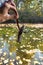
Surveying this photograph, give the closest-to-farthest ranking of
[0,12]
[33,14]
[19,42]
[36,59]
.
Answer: [0,12], [36,59], [19,42], [33,14]

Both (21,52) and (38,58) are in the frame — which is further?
(21,52)

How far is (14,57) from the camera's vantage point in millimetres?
6629

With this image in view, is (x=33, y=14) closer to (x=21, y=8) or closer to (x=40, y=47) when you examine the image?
(x=21, y=8)

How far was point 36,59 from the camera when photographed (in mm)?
6473

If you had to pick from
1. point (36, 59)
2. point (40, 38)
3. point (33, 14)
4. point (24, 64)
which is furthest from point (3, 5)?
point (33, 14)

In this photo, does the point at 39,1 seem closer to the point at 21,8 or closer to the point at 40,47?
the point at 21,8

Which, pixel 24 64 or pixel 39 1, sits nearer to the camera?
pixel 24 64

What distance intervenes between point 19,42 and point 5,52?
57.3 inches

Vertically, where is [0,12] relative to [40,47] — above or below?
above

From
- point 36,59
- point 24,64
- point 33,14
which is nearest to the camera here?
point 24,64

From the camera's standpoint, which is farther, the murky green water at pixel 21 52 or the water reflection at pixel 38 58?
the murky green water at pixel 21 52

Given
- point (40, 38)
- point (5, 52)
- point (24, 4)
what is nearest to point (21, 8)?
point (24, 4)

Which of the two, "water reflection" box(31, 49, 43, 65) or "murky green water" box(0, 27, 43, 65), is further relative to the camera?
"murky green water" box(0, 27, 43, 65)

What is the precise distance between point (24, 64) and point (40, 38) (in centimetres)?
382
